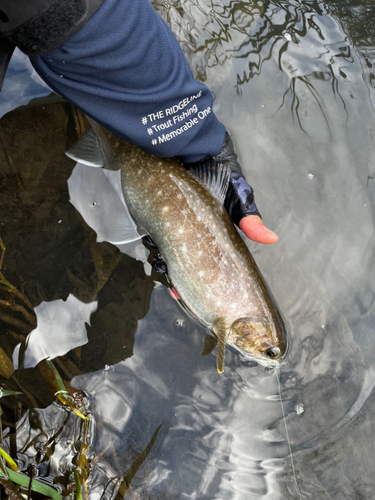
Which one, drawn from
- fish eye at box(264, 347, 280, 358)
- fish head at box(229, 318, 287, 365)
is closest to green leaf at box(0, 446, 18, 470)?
fish head at box(229, 318, 287, 365)

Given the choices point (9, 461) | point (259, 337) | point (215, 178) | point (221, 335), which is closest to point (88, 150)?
point (215, 178)

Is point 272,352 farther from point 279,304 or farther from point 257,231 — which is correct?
point 257,231

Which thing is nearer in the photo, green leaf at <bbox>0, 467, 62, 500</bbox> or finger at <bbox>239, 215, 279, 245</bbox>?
green leaf at <bbox>0, 467, 62, 500</bbox>

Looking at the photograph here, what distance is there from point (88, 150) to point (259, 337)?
1998 millimetres

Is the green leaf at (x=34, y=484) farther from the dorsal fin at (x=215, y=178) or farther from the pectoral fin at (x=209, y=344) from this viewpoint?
the dorsal fin at (x=215, y=178)

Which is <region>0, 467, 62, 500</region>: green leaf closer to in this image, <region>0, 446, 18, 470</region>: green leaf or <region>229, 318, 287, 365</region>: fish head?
<region>0, 446, 18, 470</region>: green leaf

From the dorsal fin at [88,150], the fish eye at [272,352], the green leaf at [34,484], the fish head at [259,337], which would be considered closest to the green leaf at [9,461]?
the green leaf at [34,484]

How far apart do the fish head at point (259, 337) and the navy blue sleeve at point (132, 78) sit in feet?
4.25

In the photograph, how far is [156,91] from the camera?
6.81ft

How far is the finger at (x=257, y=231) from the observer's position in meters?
2.55

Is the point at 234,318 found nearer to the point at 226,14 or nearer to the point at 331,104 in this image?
the point at 331,104

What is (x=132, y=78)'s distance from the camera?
1.98m

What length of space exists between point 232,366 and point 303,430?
751 mm

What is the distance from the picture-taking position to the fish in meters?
2.63
